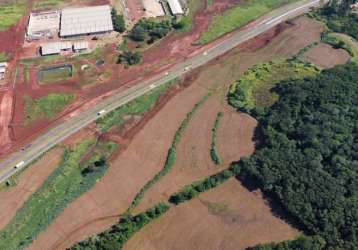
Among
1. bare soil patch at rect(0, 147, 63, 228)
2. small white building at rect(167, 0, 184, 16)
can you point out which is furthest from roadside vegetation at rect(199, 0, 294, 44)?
bare soil patch at rect(0, 147, 63, 228)

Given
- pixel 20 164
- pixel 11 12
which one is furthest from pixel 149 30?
pixel 20 164

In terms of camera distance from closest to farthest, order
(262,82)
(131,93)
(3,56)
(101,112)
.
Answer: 1. (101,112)
2. (131,93)
3. (262,82)
4. (3,56)

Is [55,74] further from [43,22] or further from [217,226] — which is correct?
[217,226]

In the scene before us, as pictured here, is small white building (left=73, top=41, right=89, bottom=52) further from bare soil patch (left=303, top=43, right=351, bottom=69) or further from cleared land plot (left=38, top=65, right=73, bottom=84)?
bare soil patch (left=303, top=43, right=351, bottom=69)

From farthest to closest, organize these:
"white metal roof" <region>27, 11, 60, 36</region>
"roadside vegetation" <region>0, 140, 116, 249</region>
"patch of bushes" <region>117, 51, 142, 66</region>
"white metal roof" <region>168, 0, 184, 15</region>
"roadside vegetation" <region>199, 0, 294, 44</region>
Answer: "white metal roof" <region>168, 0, 184, 15</region> < "white metal roof" <region>27, 11, 60, 36</region> < "roadside vegetation" <region>199, 0, 294, 44</region> < "patch of bushes" <region>117, 51, 142, 66</region> < "roadside vegetation" <region>0, 140, 116, 249</region>

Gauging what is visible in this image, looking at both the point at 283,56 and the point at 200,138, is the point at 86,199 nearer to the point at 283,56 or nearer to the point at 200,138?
the point at 200,138

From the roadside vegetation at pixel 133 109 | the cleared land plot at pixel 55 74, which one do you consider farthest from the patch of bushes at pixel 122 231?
the cleared land plot at pixel 55 74

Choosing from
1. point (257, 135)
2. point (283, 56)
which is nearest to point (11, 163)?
point (257, 135)
